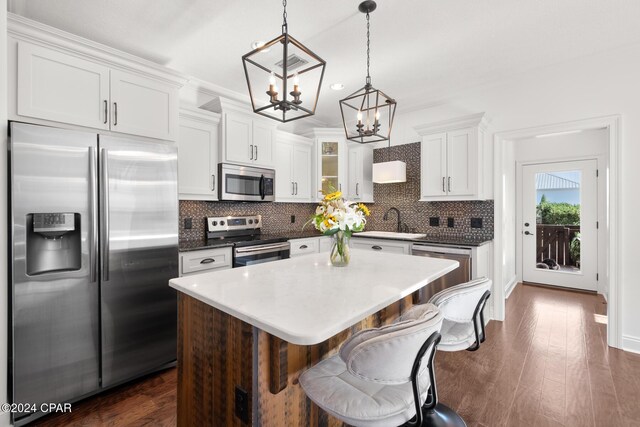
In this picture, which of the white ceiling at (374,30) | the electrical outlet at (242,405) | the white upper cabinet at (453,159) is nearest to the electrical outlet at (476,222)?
the white upper cabinet at (453,159)

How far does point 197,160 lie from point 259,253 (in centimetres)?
117

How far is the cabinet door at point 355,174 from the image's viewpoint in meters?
4.45

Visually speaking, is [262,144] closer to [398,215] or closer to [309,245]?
[309,245]

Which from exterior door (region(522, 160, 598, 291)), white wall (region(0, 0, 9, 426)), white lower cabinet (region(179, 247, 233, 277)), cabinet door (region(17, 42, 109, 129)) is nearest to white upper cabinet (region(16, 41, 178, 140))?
cabinet door (region(17, 42, 109, 129))

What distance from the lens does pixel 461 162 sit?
3.45m

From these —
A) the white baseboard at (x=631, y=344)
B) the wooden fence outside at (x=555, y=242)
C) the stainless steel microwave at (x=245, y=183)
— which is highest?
the stainless steel microwave at (x=245, y=183)

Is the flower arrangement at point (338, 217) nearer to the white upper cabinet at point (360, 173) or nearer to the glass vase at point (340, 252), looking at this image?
the glass vase at point (340, 252)

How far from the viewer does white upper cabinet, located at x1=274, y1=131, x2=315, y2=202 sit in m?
4.06

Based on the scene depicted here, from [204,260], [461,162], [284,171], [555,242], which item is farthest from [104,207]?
[555,242]

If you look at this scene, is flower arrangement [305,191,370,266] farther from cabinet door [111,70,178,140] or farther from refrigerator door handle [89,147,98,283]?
cabinet door [111,70,178,140]

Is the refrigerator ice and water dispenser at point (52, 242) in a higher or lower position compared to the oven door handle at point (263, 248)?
higher

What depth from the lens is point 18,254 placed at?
1761mm

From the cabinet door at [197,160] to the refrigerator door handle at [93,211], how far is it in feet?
3.27

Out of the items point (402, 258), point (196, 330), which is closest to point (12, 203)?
point (196, 330)
